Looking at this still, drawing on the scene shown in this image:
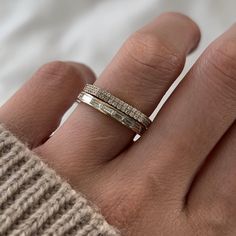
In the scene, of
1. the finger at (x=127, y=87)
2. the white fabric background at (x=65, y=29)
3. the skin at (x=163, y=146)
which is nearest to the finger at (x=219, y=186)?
the skin at (x=163, y=146)

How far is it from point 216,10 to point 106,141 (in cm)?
39

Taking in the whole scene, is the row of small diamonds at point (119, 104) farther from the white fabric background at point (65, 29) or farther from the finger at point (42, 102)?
the white fabric background at point (65, 29)

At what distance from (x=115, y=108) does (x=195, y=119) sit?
3.9 inches

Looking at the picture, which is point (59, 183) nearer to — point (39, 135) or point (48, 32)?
point (39, 135)

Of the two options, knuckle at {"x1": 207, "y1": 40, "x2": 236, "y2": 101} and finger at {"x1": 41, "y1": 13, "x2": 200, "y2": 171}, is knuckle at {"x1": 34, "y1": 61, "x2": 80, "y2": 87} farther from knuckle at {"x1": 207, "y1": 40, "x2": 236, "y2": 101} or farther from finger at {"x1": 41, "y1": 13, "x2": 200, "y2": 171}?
knuckle at {"x1": 207, "y1": 40, "x2": 236, "y2": 101}

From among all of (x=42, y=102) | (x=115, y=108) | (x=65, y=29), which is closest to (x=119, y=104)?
(x=115, y=108)

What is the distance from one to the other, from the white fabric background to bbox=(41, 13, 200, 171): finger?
278 millimetres

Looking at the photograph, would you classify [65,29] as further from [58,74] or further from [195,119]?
[195,119]

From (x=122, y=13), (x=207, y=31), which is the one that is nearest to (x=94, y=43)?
(x=122, y=13)

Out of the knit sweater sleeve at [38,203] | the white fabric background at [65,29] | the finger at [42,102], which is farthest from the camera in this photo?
the white fabric background at [65,29]

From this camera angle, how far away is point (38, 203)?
598 mm

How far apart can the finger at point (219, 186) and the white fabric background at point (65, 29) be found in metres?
0.34

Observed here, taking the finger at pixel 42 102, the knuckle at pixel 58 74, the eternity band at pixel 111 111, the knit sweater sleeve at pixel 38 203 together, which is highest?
the eternity band at pixel 111 111

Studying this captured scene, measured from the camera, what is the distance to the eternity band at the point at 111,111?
64cm
